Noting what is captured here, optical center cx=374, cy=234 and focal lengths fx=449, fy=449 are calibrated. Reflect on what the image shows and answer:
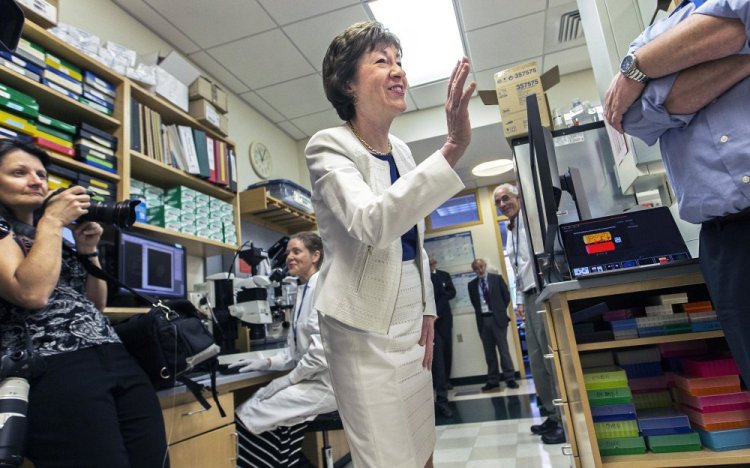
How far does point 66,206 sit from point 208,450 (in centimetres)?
108

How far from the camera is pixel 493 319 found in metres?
5.31

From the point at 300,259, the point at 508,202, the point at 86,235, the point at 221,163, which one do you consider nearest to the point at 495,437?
the point at 508,202

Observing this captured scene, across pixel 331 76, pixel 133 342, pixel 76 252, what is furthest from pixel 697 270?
pixel 76 252

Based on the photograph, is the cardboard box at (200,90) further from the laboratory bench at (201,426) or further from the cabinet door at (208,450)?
the cabinet door at (208,450)

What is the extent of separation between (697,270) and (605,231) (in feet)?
0.81

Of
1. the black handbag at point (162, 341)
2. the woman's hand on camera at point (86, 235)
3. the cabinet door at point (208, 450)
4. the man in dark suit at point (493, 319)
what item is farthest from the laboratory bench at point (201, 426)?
the man in dark suit at point (493, 319)

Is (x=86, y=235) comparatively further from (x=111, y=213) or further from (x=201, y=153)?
(x=201, y=153)

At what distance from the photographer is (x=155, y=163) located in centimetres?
244

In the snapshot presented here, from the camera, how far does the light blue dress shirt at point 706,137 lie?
81 centimetres

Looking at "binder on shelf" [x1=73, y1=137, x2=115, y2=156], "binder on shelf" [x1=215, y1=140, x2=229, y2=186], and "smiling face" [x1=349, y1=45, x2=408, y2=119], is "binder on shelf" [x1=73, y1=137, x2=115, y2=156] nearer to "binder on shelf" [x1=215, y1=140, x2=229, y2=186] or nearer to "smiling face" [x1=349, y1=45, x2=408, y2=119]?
"binder on shelf" [x1=215, y1=140, x2=229, y2=186]

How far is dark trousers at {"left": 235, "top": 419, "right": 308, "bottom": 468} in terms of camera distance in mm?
2004


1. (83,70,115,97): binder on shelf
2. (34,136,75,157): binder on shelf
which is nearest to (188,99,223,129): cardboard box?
(83,70,115,97): binder on shelf

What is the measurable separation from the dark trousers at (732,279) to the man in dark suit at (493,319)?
451 centimetres

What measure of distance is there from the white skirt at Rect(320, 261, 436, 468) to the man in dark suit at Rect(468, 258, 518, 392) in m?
4.62
